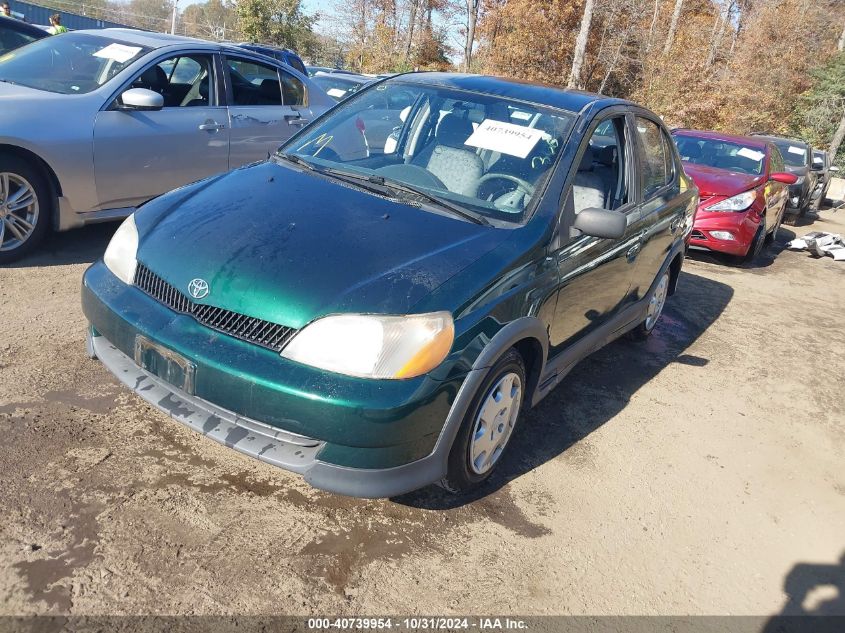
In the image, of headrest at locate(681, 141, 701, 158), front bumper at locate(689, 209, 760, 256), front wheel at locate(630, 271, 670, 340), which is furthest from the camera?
headrest at locate(681, 141, 701, 158)

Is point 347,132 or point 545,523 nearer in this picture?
point 545,523

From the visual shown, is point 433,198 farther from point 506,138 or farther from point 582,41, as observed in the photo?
point 582,41

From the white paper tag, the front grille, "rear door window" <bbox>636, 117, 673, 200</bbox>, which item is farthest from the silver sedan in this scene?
the white paper tag

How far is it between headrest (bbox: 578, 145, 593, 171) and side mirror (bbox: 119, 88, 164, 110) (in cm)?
327

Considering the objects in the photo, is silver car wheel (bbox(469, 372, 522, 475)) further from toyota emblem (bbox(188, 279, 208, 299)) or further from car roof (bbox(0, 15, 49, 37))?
car roof (bbox(0, 15, 49, 37))

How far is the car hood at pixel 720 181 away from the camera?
350 inches

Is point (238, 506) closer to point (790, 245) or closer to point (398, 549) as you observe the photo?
point (398, 549)

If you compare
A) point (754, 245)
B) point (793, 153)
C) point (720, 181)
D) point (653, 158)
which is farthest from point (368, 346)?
point (793, 153)

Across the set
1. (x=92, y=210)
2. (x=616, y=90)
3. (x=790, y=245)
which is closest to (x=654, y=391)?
(x=92, y=210)

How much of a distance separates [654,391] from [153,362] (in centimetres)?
341

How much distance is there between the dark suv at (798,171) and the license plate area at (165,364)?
13362 mm

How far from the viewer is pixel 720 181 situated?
357 inches

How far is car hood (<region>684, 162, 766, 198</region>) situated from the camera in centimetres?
890

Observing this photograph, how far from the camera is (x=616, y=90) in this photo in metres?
32.4
